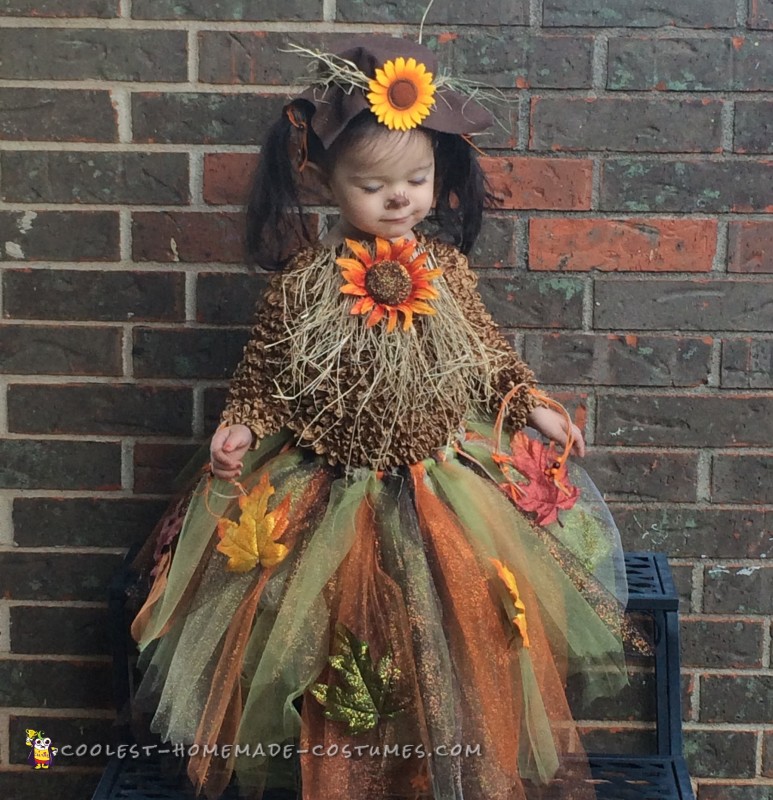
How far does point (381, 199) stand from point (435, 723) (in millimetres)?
560

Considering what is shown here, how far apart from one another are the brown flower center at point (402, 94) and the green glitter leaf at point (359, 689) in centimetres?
56

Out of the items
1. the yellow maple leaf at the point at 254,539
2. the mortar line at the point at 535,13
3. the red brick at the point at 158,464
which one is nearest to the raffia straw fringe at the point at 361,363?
the yellow maple leaf at the point at 254,539

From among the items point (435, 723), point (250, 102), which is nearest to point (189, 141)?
point (250, 102)

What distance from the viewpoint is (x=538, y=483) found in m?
1.11

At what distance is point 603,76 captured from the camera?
127 centimetres

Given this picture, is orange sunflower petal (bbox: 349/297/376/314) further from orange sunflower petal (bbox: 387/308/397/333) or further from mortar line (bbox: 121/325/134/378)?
→ mortar line (bbox: 121/325/134/378)

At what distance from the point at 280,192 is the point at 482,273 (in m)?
0.33

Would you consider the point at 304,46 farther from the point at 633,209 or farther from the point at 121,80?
the point at 633,209

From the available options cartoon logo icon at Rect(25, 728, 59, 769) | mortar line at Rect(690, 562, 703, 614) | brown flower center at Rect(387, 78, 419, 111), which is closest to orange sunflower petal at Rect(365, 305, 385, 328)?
brown flower center at Rect(387, 78, 419, 111)

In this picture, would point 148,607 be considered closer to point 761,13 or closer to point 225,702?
point 225,702

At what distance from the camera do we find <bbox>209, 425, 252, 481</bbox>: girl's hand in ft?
3.42

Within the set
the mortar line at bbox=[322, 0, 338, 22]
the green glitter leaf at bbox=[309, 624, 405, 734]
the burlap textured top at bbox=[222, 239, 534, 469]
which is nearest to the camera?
the green glitter leaf at bbox=[309, 624, 405, 734]

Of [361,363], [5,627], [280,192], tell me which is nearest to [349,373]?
[361,363]

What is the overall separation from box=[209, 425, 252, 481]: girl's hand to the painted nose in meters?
0.30
